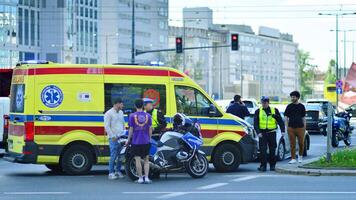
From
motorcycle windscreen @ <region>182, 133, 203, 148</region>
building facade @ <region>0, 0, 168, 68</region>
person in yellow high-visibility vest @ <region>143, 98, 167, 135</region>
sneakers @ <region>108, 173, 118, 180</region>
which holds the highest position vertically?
building facade @ <region>0, 0, 168, 68</region>

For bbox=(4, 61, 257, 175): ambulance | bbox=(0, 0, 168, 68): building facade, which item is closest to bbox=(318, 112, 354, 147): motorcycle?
bbox=(4, 61, 257, 175): ambulance

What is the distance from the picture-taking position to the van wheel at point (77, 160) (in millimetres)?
17484

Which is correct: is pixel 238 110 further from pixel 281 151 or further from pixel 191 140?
pixel 191 140

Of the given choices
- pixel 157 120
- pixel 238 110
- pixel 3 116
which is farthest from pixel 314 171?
pixel 3 116

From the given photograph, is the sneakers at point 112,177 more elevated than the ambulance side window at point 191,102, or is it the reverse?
the ambulance side window at point 191,102

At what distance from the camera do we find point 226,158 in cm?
1834

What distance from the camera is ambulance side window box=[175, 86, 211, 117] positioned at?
18.2 metres

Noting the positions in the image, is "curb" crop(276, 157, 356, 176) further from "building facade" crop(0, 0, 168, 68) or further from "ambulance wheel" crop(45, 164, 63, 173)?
"building facade" crop(0, 0, 168, 68)

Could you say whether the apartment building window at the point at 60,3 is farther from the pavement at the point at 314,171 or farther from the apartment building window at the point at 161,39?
the pavement at the point at 314,171

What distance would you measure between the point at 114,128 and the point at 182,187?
2.54 meters

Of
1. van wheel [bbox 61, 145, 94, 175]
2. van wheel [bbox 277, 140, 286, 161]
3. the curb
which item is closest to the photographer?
the curb

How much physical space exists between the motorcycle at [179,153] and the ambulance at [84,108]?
1289mm

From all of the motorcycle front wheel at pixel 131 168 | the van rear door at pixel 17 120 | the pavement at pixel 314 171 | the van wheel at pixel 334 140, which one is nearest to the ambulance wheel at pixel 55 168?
the van rear door at pixel 17 120

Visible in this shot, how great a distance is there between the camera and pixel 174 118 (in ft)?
55.0
